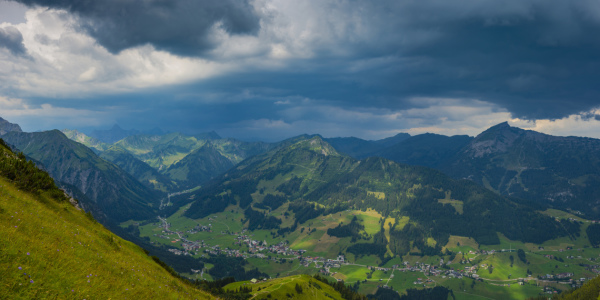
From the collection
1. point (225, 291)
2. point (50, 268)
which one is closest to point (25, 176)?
point (50, 268)

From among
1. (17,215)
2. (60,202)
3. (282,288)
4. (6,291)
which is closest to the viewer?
(6,291)

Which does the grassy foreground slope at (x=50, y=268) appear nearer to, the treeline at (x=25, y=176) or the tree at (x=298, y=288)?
the treeline at (x=25, y=176)

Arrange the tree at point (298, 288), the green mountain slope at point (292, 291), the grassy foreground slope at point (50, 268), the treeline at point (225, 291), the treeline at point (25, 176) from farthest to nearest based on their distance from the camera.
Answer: the tree at point (298, 288) → the green mountain slope at point (292, 291) → the treeline at point (225, 291) → the treeline at point (25, 176) → the grassy foreground slope at point (50, 268)

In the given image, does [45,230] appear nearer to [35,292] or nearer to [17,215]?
[17,215]

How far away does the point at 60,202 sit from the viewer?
38562 millimetres

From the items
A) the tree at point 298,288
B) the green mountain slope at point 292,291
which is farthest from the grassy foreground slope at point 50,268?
the tree at point 298,288

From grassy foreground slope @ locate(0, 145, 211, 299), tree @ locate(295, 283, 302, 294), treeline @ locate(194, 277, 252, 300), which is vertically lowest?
tree @ locate(295, 283, 302, 294)

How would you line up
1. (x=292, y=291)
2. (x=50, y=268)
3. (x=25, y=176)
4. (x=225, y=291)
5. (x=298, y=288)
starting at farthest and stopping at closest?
(x=298, y=288), (x=292, y=291), (x=225, y=291), (x=25, y=176), (x=50, y=268)

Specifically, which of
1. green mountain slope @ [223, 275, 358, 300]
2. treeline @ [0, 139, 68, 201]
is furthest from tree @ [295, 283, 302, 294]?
treeline @ [0, 139, 68, 201]

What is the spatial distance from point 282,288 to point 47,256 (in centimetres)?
17230

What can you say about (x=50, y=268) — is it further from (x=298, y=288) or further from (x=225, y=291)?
(x=298, y=288)

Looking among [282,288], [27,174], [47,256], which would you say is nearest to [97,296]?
[47,256]

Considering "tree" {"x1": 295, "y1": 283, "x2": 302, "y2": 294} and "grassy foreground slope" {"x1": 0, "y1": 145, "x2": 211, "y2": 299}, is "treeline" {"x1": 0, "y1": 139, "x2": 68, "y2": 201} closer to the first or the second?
"grassy foreground slope" {"x1": 0, "y1": 145, "x2": 211, "y2": 299}

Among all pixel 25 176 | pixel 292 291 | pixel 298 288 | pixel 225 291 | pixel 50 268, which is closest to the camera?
pixel 50 268
